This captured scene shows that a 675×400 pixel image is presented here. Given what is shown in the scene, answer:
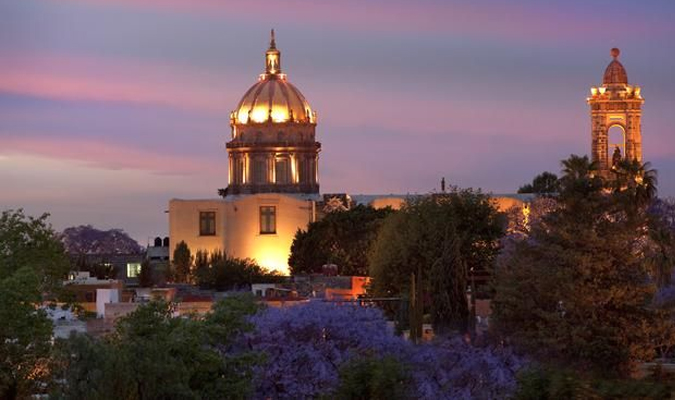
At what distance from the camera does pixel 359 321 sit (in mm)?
49156

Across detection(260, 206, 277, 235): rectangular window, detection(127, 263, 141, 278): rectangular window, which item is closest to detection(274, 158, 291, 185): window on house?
detection(127, 263, 141, 278): rectangular window

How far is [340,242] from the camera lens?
111438 mm

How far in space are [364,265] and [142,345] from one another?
218ft

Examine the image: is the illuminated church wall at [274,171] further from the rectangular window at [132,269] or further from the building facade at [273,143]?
the rectangular window at [132,269]

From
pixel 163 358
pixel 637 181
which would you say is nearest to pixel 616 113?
pixel 637 181

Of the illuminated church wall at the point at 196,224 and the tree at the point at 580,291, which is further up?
the illuminated church wall at the point at 196,224

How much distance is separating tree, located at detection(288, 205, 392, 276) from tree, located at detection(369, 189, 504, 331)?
14488mm

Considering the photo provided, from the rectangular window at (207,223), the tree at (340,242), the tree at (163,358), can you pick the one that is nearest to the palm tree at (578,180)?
the tree at (163,358)

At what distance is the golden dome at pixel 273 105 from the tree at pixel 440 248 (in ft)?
181

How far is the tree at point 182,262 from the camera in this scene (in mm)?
122875

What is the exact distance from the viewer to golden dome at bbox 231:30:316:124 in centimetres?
14650

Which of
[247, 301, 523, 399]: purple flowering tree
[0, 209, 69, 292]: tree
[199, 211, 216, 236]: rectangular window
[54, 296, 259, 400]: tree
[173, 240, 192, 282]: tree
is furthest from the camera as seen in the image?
[199, 211, 216, 236]: rectangular window

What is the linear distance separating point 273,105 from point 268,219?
20.3m

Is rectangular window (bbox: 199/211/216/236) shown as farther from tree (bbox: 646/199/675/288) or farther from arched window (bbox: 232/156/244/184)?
tree (bbox: 646/199/675/288)
